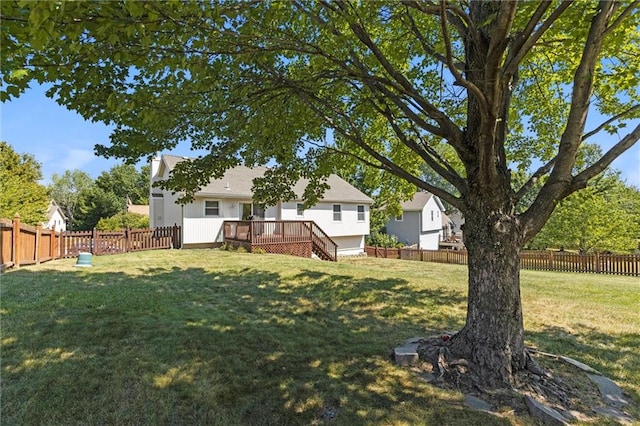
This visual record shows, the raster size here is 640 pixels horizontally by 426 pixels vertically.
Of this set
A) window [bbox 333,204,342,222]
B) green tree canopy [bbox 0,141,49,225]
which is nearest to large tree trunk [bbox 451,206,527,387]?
window [bbox 333,204,342,222]

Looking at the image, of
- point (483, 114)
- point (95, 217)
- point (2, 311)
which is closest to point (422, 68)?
point (483, 114)

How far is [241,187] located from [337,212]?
7212 mm

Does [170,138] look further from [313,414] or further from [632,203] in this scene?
[632,203]

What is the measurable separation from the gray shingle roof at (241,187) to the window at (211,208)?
598 mm

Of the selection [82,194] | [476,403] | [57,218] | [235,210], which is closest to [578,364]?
[476,403]

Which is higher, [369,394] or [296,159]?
[296,159]

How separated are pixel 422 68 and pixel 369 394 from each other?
19.5 ft

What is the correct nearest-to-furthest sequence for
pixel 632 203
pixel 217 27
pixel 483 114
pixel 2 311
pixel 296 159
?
pixel 217 27 → pixel 483 114 → pixel 2 311 → pixel 296 159 → pixel 632 203

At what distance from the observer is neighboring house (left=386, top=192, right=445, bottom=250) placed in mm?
34062

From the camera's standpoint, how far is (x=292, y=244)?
18125 mm

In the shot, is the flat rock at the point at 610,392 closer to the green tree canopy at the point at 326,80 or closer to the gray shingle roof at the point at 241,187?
the green tree canopy at the point at 326,80

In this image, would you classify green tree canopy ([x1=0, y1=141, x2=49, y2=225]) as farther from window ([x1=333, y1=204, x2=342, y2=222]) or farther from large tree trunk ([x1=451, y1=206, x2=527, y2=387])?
large tree trunk ([x1=451, y1=206, x2=527, y2=387])

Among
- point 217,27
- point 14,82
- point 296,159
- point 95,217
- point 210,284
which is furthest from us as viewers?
point 95,217

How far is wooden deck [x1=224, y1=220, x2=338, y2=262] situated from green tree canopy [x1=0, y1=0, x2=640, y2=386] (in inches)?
430
